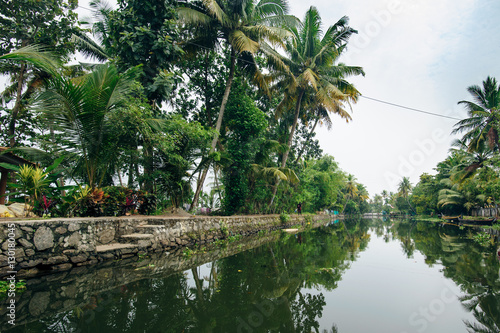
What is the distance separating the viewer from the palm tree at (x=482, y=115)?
17.2 meters

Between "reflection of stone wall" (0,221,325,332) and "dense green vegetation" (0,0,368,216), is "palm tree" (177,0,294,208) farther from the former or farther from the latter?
"reflection of stone wall" (0,221,325,332)

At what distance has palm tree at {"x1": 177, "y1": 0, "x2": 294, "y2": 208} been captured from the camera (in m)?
10.8

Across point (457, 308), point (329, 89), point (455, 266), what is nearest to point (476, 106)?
point (329, 89)

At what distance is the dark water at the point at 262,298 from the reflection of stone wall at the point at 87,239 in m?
0.51

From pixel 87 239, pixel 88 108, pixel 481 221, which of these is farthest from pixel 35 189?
pixel 481 221

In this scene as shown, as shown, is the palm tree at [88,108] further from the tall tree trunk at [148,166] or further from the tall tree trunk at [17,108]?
the tall tree trunk at [17,108]

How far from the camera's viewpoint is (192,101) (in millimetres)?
13766

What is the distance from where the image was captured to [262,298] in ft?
11.5

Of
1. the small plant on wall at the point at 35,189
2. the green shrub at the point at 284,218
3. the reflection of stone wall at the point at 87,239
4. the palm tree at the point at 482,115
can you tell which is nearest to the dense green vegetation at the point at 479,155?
the palm tree at the point at 482,115

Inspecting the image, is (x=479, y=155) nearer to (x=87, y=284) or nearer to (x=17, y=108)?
(x=87, y=284)

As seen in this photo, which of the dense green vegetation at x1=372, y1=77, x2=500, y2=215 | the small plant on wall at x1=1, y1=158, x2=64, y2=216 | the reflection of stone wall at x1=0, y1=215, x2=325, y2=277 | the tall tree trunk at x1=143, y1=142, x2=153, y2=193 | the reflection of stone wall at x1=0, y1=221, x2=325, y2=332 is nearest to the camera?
the reflection of stone wall at x1=0, y1=221, x2=325, y2=332

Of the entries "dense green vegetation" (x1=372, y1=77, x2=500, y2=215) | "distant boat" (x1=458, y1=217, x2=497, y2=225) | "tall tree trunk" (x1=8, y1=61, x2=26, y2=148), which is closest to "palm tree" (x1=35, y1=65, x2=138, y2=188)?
"tall tree trunk" (x1=8, y1=61, x2=26, y2=148)

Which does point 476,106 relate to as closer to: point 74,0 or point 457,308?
point 457,308

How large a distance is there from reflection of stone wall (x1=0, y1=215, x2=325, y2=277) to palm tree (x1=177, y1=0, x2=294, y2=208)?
10.7ft
